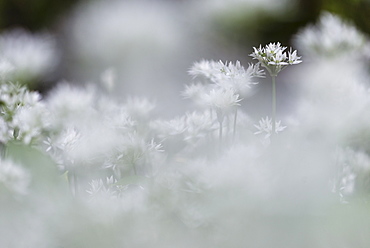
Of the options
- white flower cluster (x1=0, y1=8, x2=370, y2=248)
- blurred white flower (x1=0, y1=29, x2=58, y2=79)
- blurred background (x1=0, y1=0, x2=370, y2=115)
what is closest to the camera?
white flower cluster (x1=0, y1=8, x2=370, y2=248)

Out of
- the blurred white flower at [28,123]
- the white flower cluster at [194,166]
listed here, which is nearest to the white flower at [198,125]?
the white flower cluster at [194,166]

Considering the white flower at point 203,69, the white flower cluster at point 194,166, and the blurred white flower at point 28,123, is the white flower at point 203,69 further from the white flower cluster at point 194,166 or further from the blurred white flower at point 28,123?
the blurred white flower at point 28,123

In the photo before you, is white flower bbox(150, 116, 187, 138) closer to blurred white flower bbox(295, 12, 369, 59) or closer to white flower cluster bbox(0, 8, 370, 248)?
white flower cluster bbox(0, 8, 370, 248)

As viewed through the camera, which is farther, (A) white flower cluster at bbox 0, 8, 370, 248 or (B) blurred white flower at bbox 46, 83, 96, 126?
(B) blurred white flower at bbox 46, 83, 96, 126

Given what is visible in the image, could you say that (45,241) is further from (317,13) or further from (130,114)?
(317,13)

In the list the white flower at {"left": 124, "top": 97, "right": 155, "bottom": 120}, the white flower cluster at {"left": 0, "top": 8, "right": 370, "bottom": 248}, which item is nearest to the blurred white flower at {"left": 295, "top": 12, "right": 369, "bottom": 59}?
the white flower cluster at {"left": 0, "top": 8, "right": 370, "bottom": 248}

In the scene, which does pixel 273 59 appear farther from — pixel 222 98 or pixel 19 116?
pixel 19 116

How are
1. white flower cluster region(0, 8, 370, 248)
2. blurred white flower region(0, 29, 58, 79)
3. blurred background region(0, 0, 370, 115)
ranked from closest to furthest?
white flower cluster region(0, 8, 370, 248) < blurred background region(0, 0, 370, 115) < blurred white flower region(0, 29, 58, 79)

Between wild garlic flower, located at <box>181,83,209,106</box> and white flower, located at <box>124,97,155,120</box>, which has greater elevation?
wild garlic flower, located at <box>181,83,209,106</box>

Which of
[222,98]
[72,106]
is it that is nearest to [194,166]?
[222,98]
